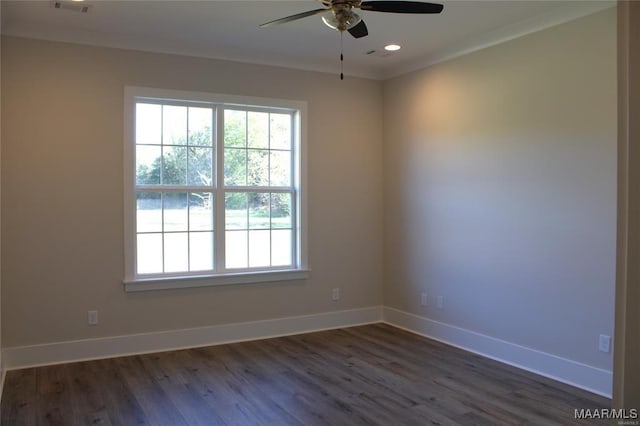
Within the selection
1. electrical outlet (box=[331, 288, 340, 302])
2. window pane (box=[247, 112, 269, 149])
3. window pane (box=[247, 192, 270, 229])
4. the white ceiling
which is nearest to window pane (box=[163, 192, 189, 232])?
window pane (box=[247, 192, 270, 229])

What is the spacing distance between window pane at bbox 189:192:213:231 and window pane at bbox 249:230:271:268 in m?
0.45

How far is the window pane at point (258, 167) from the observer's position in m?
5.00

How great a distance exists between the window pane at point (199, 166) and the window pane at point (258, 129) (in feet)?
1.46

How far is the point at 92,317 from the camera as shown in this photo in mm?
4266

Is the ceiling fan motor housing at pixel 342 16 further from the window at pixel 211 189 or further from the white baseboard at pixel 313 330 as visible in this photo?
the white baseboard at pixel 313 330

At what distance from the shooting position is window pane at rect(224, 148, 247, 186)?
4.88m

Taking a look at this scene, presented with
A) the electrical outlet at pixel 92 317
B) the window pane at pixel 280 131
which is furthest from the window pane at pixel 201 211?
the electrical outlet at pixel 92 317

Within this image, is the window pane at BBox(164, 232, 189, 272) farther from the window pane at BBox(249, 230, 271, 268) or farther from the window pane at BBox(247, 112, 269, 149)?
the window pane at BBox(247, 112, 269, 149)

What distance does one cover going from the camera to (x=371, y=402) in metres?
3.35

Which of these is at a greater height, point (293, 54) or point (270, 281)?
point (293, 54)

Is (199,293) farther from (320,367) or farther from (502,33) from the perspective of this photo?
(502,33)

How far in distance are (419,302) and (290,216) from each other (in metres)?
1.59

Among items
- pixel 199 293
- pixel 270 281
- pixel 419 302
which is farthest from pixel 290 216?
pixel 419 302

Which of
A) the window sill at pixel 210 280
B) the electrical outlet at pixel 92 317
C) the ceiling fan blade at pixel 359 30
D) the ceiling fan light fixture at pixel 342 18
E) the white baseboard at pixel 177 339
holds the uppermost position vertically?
the ceiling fan blade at pixel 359 30
